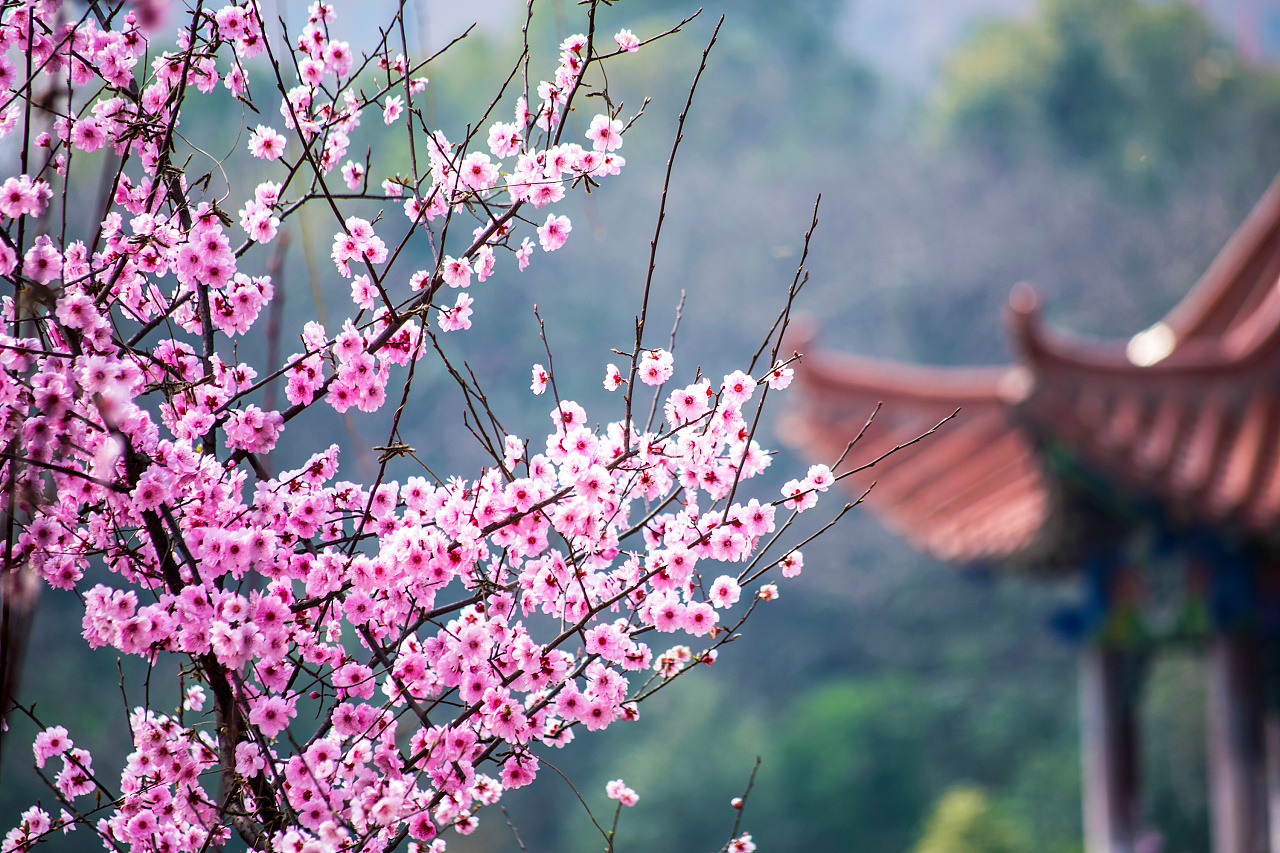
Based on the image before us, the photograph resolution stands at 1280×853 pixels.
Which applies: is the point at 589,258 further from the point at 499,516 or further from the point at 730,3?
the point at 499,516

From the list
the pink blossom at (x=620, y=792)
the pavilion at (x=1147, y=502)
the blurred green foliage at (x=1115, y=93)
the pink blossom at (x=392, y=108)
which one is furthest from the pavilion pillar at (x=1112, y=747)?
the blurred green foliage at (x=1115, y=93)

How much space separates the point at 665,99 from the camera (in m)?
13.5

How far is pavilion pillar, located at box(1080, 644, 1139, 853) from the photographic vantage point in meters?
2.68

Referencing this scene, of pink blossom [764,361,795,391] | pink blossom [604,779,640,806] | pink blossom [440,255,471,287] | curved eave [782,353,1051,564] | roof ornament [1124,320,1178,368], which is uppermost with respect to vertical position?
curved eave [782,353,1051,564]

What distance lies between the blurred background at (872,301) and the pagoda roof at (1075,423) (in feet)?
13.0

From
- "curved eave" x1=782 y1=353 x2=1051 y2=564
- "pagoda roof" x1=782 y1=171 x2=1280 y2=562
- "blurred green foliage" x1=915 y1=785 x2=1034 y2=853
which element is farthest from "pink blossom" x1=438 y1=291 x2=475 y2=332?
"blurred green foliage" x1=915 y1=785 x2=1034 y2=853

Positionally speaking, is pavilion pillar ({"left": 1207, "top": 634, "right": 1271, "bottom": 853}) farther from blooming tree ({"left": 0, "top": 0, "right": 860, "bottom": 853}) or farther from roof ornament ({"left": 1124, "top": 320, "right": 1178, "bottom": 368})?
blooming tree ({"left": 0, "top": 0, "right": 860, "bottom": 853})

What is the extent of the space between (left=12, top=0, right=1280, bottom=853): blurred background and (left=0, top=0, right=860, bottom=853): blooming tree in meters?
6.16

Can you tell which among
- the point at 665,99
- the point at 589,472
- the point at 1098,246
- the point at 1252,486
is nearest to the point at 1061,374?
the point at 1252,486

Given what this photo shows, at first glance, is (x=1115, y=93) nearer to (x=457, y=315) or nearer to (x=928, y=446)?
(x=928, y=446)

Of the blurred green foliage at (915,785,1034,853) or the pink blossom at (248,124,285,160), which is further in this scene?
the blurred green foliage at (915,785,1034,853)

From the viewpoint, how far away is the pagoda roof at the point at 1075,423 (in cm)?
219

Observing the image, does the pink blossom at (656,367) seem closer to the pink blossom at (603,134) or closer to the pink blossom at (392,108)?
the pink blossom at (603,134)

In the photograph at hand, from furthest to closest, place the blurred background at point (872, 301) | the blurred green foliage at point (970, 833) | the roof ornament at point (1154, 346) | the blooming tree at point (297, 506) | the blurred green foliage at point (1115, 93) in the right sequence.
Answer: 1. the blurred green foliage at point (1115, 93)
2. the blurred background at point (872, 301)
3. the blurred green foliage at point (970, 833)
4. the roof ornament at point (1154, 346)
5. the blooming tree at point (297, 506)
